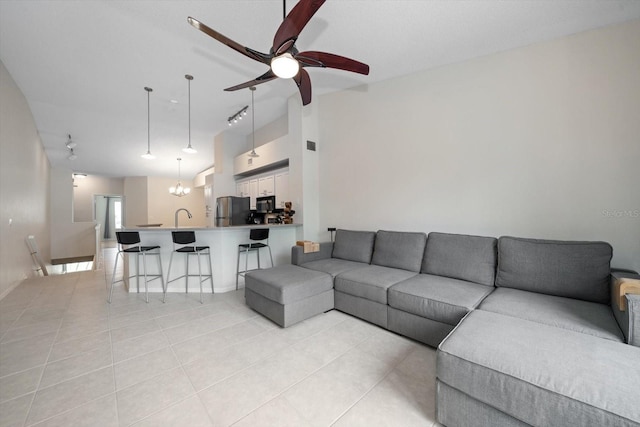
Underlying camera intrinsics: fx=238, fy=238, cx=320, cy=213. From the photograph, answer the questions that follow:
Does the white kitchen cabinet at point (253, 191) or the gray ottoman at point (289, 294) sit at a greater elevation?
the white kitchen cabinet at point (253, 191)

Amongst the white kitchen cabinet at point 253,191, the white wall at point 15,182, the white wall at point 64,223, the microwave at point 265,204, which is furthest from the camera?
the white wall at point 64,223

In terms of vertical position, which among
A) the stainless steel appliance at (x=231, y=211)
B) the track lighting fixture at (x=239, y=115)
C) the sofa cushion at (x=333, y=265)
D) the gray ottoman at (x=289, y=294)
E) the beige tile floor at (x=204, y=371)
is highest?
the track lighting fixture at (x=239, y=115)

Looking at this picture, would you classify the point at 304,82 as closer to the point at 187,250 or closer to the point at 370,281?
the point at 370,281

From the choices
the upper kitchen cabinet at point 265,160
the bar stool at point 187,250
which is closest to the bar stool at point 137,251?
the bar stool at point 187,250

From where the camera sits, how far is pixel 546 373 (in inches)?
42.7

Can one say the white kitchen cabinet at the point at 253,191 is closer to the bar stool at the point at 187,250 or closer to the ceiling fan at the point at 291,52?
the bar stool at the point at 187,250

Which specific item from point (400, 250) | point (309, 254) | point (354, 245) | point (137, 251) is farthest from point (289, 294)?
point (137, 251)

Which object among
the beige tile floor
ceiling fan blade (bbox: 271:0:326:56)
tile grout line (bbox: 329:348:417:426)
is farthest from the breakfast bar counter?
tile grout line (bbox: 329:348:417:426)

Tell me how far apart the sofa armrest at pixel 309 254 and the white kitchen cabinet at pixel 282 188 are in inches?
57.6

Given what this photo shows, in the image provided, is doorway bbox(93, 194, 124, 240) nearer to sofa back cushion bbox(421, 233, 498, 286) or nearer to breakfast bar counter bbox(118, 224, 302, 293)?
breakfast bar counter bbox(118, 224, 302, 293)

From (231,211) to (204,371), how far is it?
12.5 feet

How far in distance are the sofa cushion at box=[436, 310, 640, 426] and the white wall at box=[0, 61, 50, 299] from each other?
5610 millimetres

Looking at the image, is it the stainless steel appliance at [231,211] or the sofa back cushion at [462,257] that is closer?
the sofa back cushion at [462,257]

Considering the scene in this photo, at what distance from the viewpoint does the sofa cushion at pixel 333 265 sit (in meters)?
2.93
